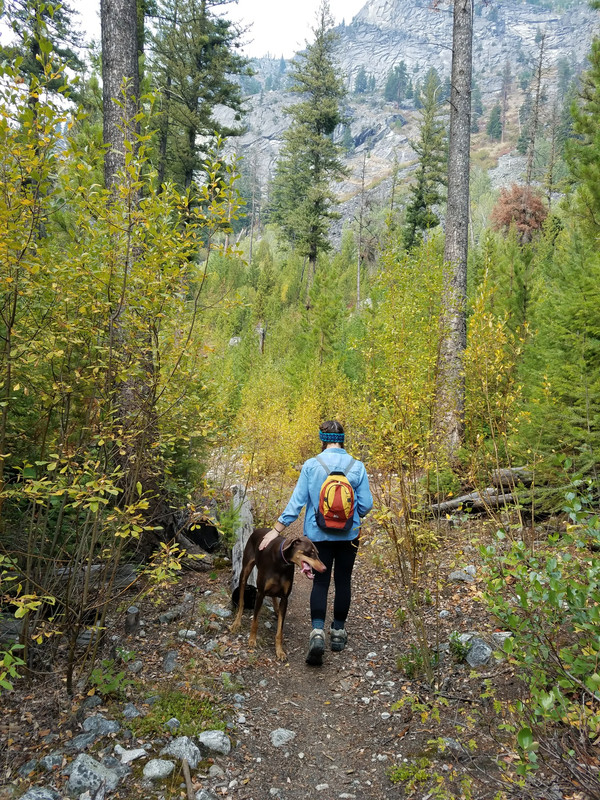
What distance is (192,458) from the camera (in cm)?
523

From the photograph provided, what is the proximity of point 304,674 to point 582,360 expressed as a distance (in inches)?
149

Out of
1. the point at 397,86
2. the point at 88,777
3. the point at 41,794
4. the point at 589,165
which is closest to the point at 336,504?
the point at 88,777

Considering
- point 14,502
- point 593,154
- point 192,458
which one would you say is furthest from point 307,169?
point 14,502

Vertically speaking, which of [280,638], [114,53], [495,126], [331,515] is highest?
[495,126]

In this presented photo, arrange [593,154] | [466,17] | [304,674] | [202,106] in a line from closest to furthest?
[304,674] < [593,154] < [466,17] < [202,106]

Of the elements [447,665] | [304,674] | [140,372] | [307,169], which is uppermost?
[307,169]

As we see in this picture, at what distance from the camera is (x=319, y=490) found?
3920 mm

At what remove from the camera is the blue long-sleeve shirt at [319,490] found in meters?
3.89

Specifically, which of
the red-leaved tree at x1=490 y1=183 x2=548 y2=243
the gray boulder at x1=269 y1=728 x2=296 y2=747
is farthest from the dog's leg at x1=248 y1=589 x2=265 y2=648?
the red-leaved tree at x1=490 y1=183 x2=548 y2=243

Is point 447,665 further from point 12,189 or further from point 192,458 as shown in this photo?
point 12,189

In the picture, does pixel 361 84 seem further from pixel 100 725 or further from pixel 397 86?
pixel 100 725

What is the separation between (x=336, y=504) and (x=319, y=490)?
255 mm

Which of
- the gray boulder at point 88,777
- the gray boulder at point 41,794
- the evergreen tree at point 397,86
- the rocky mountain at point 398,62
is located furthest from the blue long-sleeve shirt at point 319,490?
the evergreen tree at point 397,86

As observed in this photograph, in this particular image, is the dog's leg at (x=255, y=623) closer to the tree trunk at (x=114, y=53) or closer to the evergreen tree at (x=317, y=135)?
the tree trunk at (x=114, y=53)
